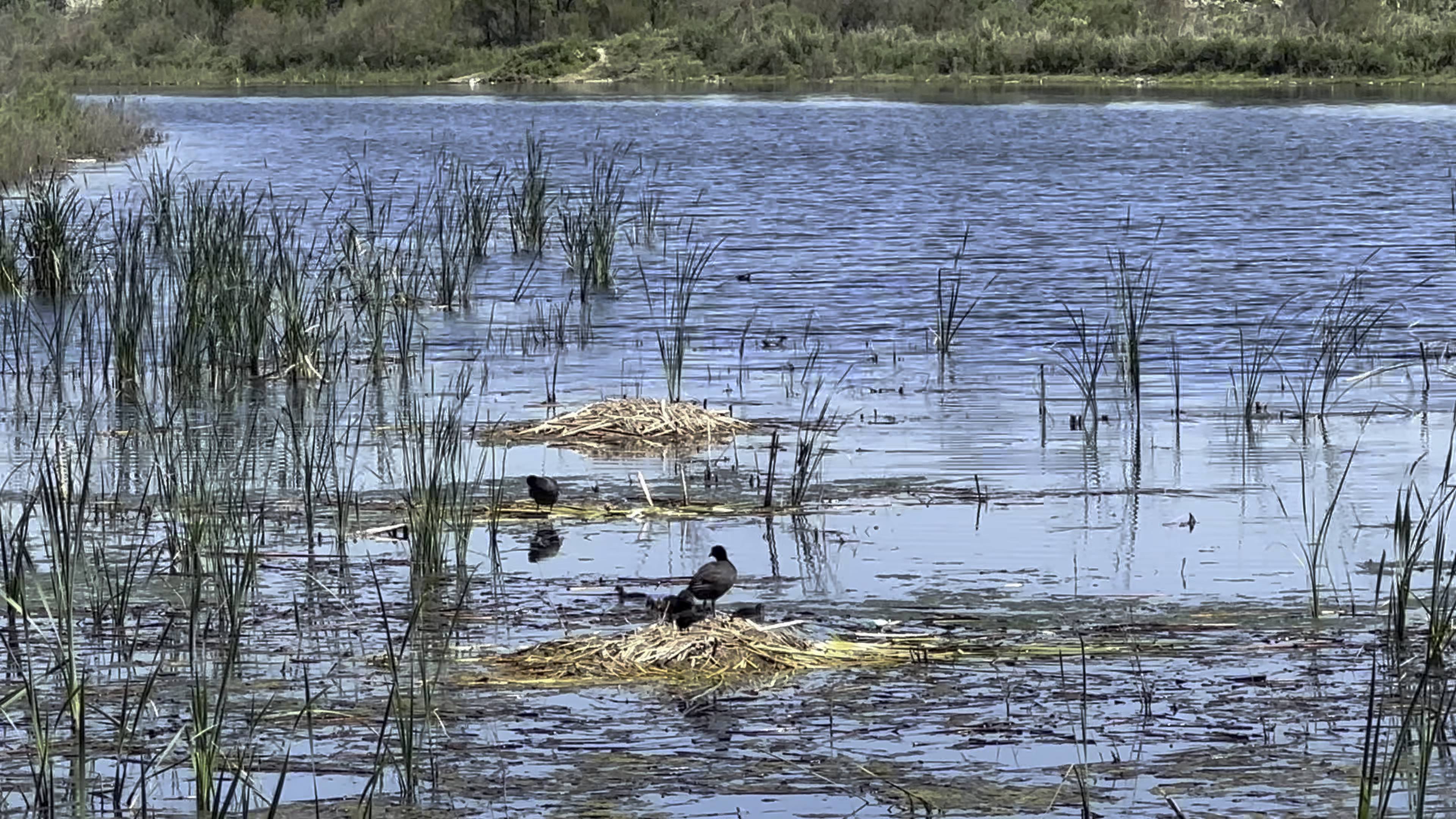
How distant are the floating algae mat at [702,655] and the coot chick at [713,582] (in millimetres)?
184

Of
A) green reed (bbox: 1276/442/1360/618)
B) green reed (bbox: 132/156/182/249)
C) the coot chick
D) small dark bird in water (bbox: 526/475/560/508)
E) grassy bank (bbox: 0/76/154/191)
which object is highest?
grassy bank (bbox: 0/76/154/191)

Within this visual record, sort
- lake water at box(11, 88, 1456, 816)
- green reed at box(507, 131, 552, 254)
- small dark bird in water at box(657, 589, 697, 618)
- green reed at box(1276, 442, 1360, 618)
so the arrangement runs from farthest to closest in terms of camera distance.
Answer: green reed at box(507, 131, 552, 254) → green reed at box(1276, 442, 1360, 618) → small dark bird in water at box(657, 589, 697, 618) → lake water at box(11, 88, 1456, 816)

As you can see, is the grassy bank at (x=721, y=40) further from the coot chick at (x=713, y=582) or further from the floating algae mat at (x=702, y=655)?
the floating algae mat at (x=702, y=655)

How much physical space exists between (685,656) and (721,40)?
61.0 meters

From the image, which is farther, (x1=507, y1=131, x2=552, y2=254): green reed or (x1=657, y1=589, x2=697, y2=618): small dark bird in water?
(x1=507, y1=131, x2=552, y2=254): green reed

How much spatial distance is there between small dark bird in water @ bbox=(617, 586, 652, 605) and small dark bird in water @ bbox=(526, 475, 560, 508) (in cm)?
145

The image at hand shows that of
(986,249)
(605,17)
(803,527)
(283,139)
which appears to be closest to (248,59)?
(605,17)

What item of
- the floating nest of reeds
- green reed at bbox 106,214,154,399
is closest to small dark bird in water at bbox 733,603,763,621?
the floating nest of reeds

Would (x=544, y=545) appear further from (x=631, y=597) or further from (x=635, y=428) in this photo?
(x=635, y=428)

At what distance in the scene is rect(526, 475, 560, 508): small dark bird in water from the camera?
8.88 meters

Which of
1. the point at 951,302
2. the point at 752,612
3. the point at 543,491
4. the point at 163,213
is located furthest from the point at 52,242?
the point at 752,612

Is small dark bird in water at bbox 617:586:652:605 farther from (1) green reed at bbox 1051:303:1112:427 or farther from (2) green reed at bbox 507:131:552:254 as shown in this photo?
(2) green reed at bbox 507:131:552:254

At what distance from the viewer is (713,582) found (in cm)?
686

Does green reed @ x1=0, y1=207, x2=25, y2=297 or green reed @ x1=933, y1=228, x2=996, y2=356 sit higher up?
green reed @ x1=0, y1=207, x2=25, y2=297
